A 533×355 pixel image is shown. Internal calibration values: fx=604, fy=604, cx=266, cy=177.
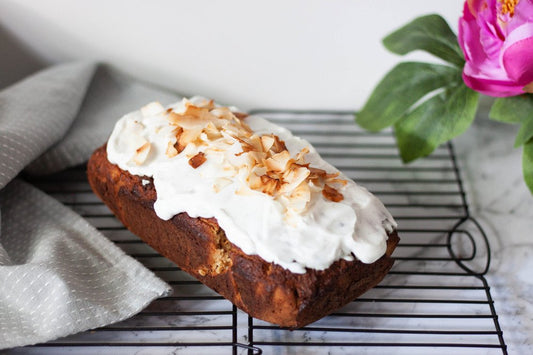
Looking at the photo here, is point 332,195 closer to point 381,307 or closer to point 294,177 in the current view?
point 294,177

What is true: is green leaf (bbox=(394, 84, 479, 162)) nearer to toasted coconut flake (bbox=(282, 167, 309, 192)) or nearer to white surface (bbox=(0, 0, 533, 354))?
white surface (bbox=(0, 0, 533, 354))

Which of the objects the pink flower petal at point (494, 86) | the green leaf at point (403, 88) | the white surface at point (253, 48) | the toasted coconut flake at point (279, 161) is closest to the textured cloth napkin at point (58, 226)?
the white surface at point (253, 48)

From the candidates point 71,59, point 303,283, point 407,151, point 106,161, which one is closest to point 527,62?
point 407,151

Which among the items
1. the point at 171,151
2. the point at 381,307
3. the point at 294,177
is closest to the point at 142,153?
the point at 171,151

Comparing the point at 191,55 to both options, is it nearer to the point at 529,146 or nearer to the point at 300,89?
the point at 300,89

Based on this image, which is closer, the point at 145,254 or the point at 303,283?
the point at 303,283

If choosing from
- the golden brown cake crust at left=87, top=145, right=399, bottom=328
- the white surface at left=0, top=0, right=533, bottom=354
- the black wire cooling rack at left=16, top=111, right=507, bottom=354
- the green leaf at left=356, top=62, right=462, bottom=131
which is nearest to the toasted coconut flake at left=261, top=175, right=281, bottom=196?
the golden brown cake crust at left=87, top=145, right=399, bottom=328
